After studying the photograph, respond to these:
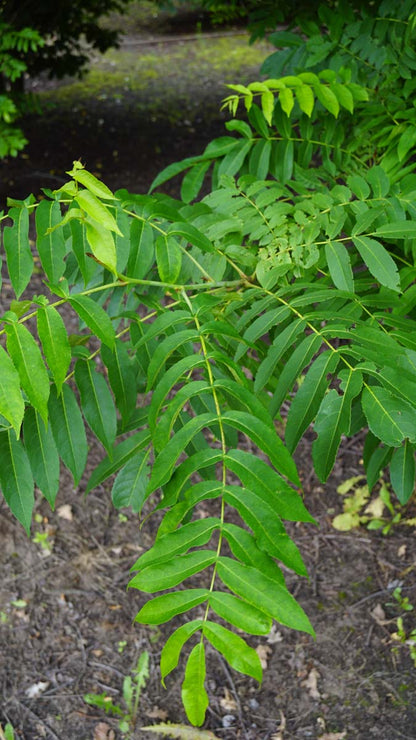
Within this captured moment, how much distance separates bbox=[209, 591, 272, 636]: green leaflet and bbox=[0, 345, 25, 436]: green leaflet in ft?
1.46

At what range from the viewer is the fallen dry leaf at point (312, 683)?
262 cm

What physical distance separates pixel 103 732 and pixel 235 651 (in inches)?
75.3

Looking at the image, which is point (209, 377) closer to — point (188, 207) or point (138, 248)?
point (138, 248)

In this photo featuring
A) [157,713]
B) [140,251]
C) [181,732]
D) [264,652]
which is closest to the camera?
[140,251]

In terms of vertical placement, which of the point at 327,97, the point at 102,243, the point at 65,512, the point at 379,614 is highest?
the point at 327,97

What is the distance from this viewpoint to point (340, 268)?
159 cm

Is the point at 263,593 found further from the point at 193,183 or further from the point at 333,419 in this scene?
the point at 193,183

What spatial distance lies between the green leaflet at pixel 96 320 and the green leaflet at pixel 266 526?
1.38 feet

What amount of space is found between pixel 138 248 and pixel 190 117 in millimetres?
5038

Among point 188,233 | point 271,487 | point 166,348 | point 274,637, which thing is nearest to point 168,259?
point 188,233

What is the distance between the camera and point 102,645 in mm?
2859

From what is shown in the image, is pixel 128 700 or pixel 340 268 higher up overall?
pixel 340 268

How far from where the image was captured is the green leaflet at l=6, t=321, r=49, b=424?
4.03ft

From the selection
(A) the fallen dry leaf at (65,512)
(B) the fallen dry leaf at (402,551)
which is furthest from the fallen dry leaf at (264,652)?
(A) the fallen dry leaf at (65,512)
